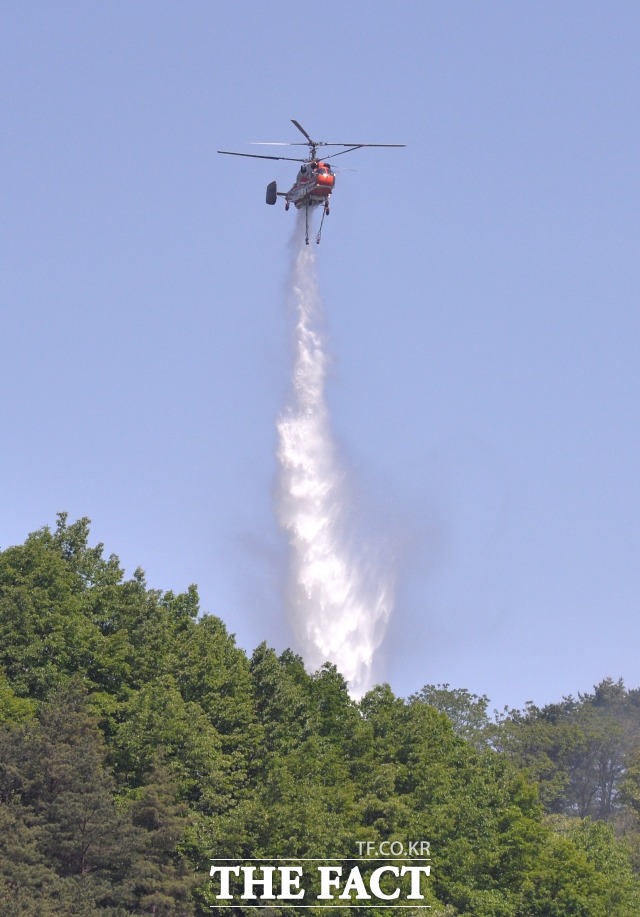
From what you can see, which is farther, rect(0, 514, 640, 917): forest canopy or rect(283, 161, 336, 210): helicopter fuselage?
rect(283, 161, 336, 210): helicopter fuselage

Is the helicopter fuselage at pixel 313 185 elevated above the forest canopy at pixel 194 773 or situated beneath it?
elevated above

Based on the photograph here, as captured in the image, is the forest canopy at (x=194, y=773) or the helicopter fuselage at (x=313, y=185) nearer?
the forest canopy at (x=194, y=773)

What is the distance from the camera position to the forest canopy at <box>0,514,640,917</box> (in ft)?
232

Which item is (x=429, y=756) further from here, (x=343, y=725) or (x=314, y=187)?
(x=314, y=187)

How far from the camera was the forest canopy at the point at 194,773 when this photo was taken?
7069 centimetres

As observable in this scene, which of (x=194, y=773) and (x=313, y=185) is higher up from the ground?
(x=313, y=185)

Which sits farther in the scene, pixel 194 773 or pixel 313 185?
pixel 313 185

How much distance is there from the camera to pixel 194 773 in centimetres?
7688

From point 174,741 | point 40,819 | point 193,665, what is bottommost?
point 40,819

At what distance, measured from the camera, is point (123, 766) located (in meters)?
76.3

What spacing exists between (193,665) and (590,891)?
889 inches

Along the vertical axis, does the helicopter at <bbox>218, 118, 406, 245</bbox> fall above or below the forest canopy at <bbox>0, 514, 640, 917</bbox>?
above

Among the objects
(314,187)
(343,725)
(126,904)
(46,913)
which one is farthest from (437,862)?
(314,187)

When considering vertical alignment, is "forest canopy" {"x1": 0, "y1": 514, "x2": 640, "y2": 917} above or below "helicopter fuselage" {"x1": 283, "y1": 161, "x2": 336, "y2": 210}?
below
